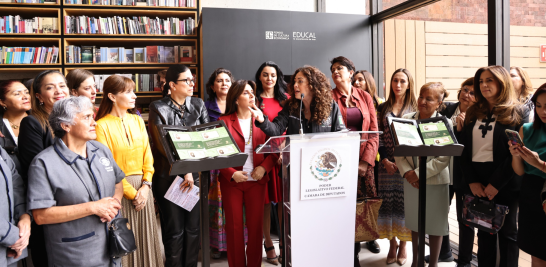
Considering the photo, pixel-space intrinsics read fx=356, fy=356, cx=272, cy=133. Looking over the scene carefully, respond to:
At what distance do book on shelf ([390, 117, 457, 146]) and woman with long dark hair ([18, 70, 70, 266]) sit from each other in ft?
6.56

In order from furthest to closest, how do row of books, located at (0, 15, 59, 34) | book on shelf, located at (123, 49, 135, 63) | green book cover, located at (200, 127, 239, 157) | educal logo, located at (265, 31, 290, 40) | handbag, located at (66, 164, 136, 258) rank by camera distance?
book on shelf, located at (123, 49, 135, 63), row of books, located at (0, 15, 59, 34), educal logo, located at (265, 31, 290, 40), handbag, located at (66, 164, 136, 258), green book cover, located at (200, 127, 239, 157)

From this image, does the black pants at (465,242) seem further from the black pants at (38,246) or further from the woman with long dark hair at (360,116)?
the black pants at (38,246)

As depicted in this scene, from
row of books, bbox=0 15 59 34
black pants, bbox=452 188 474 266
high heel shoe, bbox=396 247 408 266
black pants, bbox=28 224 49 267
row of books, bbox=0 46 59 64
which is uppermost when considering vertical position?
row of books, bbox=0 15 59 34

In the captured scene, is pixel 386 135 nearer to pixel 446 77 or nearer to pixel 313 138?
pixel 313 138

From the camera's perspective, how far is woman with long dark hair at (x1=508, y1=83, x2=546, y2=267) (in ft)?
6.49

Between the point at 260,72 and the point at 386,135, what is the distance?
4.23 feet

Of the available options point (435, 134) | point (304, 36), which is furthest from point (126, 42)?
point (435, 134)

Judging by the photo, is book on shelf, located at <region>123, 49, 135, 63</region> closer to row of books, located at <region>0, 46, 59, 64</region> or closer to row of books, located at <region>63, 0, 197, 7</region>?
row of books, located at <region>63, 0, 197, 7</region>

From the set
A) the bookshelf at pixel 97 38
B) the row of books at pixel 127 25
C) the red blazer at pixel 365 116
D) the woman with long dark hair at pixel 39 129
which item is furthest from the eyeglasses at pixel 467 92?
the row of books at pixel 127 25

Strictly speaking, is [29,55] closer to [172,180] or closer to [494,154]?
[172,180]

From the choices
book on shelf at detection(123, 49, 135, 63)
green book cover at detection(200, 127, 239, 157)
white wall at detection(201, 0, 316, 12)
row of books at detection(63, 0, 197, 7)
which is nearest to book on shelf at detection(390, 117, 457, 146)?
green book cover at detection(200, 127, 239, 157)

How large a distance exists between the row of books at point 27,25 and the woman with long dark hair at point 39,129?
11.4 ft

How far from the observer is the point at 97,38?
5.16 m

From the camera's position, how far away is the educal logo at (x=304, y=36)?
4.86 metres
